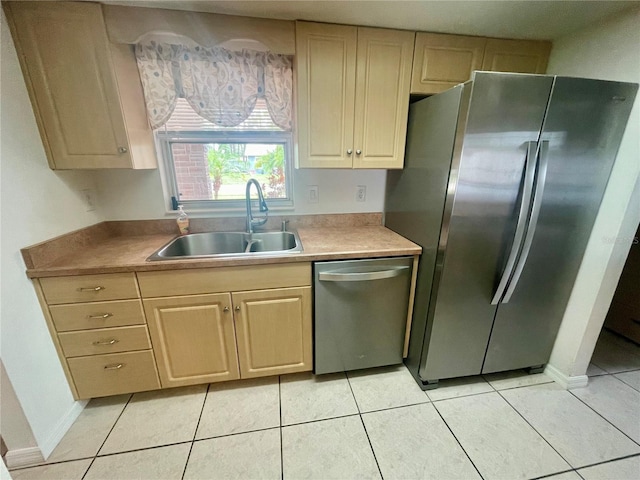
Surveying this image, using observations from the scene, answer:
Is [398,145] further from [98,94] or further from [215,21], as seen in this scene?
[98,94]

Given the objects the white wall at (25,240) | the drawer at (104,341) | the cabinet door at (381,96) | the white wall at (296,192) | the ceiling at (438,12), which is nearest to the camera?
the white wall at (25,240)

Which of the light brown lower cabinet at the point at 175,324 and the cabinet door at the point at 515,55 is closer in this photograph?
the light brown lower cabinet at the point at 175,324

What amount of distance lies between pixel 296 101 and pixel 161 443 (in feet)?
6.44

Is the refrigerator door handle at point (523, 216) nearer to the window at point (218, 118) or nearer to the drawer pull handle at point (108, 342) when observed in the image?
the window at point (218, 118)

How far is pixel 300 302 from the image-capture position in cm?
150

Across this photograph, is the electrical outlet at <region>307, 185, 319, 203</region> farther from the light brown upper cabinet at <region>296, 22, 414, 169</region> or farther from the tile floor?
the tile floor

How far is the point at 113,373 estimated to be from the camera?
1422 millimetres

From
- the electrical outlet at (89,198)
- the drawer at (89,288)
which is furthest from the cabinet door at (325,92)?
the electrical outlet at (89,198)

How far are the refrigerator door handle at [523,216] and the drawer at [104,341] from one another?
1.94 m

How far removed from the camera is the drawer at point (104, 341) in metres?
1.34

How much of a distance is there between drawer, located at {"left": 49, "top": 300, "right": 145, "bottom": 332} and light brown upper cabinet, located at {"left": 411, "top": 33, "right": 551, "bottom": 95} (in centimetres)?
201

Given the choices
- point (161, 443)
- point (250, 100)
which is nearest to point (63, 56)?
point (250, 100)

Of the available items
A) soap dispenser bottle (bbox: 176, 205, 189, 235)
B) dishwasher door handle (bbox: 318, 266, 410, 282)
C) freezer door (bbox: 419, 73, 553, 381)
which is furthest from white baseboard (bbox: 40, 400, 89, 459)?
freezer door (bbox: 419, 73, 553, 381)

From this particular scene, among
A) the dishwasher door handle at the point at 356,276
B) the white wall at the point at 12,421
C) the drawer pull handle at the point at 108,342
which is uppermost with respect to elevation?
the dishwasher door handle at the point at 356,276
